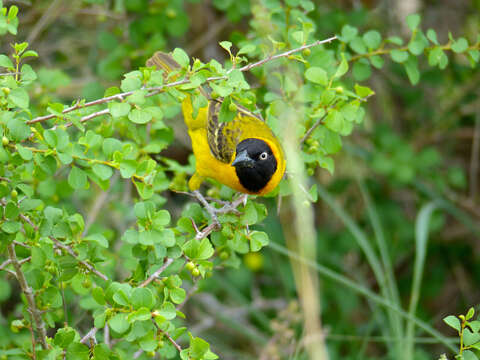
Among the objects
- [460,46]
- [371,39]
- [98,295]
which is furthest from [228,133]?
[98,295]

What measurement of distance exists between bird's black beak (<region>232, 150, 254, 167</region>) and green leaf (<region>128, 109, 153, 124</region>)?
71 cm

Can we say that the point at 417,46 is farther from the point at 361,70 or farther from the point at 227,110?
the point at 227,110

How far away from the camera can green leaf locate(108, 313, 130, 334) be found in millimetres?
1661

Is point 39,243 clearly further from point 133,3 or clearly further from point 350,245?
point 350,245

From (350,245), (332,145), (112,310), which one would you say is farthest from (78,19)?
(112,310)

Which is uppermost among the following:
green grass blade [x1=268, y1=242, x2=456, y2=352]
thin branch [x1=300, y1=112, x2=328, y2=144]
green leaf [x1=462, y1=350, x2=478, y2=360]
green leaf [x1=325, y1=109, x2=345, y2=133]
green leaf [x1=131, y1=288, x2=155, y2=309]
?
green leaf [x1=325, y1=109, x2=345, y2=133]

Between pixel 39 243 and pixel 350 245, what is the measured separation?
119 inches

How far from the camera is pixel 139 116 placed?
1.84 m

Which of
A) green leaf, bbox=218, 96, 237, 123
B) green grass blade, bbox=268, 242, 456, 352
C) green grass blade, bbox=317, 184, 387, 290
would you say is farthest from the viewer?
green grass blade, bbox=317, 184, 387, 290

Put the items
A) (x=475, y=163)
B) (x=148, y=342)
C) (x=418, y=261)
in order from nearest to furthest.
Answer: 1. (x=148, y=342)
2. (x=418, y=261)
3. (x=475, y=163)

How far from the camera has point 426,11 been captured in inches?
Result: 192

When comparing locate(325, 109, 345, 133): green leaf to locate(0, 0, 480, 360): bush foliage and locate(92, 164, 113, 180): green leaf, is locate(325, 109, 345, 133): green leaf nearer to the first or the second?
locate(0, 0, 480, 360): bush foliage

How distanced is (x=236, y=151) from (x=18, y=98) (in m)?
1.10

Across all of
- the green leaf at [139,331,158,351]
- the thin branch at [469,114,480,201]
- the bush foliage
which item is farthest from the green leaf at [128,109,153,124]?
the thin branch at [469,114,480,201]
